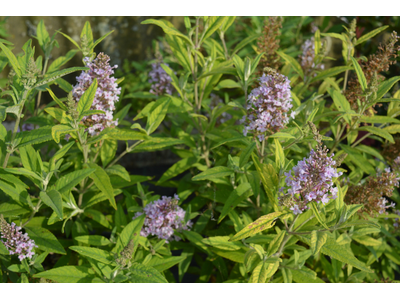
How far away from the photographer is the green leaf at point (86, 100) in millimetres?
1862

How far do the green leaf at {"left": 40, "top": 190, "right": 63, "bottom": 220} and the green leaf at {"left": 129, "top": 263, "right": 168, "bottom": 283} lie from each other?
21.7 inches

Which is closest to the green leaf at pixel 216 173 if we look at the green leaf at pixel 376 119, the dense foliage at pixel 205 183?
the dense foliage at pixel 205 183

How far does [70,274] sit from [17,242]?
360 millimetres

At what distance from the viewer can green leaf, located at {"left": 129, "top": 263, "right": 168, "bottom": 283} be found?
1.80 m

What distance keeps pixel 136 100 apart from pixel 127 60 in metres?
0.89

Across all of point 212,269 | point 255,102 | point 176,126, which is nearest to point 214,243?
point 212,269

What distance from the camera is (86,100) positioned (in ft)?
6.18

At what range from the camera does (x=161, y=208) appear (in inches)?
88.2

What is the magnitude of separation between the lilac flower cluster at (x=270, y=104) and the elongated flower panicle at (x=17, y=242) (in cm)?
148

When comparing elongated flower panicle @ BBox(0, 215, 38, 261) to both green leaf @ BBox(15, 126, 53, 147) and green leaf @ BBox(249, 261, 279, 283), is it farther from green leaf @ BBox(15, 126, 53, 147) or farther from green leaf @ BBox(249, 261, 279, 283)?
green leaf @ BBox(249, 261, 279, 283)

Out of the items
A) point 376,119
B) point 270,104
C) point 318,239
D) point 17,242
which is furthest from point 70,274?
point 376,119

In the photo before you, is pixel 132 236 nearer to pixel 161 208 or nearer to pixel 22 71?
pixel 161 208

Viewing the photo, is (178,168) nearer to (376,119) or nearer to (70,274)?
(70,274)

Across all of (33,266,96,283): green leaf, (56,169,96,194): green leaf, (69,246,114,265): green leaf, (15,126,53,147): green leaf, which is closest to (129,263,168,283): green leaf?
(69,246,114,265): green leaf
